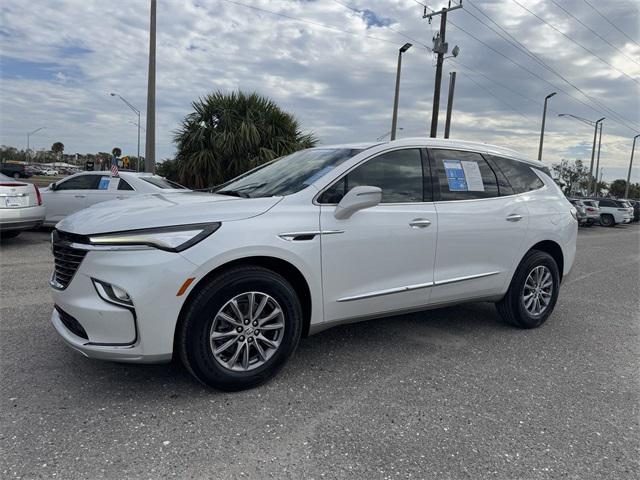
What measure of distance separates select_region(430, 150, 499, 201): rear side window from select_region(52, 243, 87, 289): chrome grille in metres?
2.77

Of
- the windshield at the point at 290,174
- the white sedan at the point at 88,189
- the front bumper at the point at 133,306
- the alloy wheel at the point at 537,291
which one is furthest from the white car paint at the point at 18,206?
the alloy wheel at the point at 537,291

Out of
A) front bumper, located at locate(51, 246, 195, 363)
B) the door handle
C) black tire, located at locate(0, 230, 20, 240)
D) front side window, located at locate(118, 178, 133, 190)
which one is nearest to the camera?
front bumper, located at locate(51, 246, 195, 363)

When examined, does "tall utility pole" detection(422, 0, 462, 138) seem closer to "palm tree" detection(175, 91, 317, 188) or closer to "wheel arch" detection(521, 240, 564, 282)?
"palm tree" detection(175, 91, 317, 188)

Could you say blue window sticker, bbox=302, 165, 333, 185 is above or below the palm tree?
below

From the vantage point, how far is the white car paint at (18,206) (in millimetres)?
8031

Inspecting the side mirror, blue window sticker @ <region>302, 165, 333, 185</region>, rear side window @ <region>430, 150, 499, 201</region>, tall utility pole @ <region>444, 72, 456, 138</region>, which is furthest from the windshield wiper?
tall utility pole @ <region>444, 72, 456, 138</region>

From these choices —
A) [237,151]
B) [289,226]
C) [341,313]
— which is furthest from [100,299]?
[237,151]

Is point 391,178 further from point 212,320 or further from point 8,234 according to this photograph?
point 8,234

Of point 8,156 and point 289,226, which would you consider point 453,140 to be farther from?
point 8,156

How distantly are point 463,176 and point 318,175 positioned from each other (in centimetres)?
145

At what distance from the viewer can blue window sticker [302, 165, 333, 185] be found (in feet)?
11.8

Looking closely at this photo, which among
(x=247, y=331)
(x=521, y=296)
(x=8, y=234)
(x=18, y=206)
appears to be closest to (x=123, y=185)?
(x=18, y=206)

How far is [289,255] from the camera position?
3213 mm

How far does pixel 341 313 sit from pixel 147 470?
5.41 feet
